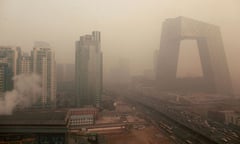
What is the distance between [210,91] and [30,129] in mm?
9501

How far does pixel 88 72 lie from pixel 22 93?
2.48m

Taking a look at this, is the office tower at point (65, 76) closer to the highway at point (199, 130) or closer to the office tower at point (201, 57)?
the highway at point (199, 130)

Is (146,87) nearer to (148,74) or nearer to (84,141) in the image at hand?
(148,74)

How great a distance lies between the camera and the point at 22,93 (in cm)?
689

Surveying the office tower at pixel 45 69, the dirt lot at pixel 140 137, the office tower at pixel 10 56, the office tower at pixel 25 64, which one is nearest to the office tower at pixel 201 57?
the office tower at pixel 45 69

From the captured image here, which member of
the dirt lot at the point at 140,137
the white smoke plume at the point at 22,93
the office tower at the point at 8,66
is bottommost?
the dirt lot at the point at 140,137

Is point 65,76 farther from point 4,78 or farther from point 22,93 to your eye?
point 4,78

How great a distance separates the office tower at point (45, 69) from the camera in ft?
24.7

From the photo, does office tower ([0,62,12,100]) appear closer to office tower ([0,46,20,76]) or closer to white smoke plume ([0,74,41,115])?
white smoke plume ([0,74,41,115])

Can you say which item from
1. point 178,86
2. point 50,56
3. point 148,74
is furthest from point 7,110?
point 178,86

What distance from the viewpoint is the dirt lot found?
4441mm

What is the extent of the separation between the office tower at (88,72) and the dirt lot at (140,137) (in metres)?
3.35

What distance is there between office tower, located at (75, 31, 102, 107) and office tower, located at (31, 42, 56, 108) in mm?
974

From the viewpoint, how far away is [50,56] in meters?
7.79
